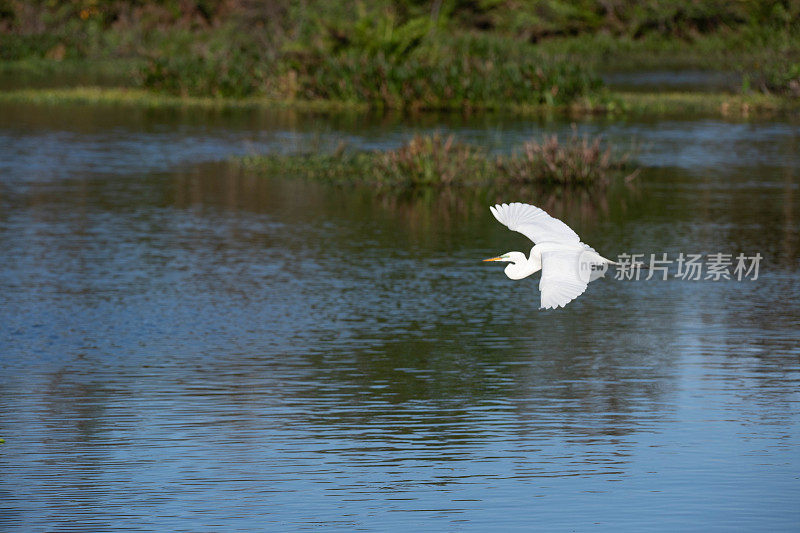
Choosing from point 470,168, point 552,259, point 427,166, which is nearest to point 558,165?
point 470,168

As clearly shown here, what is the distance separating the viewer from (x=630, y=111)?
38.1m

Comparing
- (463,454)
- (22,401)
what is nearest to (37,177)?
(22,401)

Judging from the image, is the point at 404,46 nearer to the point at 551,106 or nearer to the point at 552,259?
the point at 551,106

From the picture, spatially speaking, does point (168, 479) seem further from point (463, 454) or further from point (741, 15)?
point (741, 15)

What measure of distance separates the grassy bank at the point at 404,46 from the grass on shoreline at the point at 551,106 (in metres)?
0.21

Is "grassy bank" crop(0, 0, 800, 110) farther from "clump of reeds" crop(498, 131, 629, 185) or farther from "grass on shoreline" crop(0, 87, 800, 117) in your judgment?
"clump of reeds" crop(498, 131, 629, 185)

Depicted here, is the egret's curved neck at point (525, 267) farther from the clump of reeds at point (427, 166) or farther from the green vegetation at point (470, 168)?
the clump of reeds at point (427, 166)

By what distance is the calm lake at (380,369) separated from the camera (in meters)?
8.10

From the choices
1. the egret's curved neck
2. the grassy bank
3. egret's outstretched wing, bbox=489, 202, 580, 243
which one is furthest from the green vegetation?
the egret's curved neck

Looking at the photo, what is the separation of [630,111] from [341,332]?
1034 inches

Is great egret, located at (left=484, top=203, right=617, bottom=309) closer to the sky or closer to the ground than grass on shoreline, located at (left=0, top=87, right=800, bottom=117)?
closer to the ground

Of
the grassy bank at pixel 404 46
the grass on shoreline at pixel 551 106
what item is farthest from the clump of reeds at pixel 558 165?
the grassy bank at pixel 404 46

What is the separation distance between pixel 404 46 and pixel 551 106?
4885 mm

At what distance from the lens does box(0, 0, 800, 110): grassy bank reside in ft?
127
